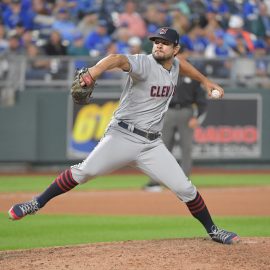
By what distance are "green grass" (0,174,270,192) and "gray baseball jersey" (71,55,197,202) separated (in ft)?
19.6

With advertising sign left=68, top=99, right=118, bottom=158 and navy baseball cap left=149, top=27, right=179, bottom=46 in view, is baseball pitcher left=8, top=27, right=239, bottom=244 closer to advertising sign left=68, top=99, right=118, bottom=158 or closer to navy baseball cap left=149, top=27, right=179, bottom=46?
navy baseball cap left=149, top=27, right=179, bottom=46

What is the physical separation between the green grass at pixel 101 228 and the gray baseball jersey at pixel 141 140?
132cm

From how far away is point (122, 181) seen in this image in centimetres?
1466

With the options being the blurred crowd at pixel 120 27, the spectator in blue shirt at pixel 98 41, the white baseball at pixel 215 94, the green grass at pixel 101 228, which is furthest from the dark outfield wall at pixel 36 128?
the white baseball at pixel 215 94

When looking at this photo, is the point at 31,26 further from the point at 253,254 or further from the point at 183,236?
the point at 253,254

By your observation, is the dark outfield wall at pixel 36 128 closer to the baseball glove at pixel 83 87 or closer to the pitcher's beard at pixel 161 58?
the pitcher's beard at pixel 161 58

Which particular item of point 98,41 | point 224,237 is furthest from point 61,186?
point 98,41

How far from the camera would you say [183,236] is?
8.55m

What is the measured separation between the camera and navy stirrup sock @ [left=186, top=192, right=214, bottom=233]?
7.41m

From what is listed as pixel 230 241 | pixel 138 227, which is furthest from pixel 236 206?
pixel 230 241

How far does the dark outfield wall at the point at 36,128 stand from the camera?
1571 centimetres

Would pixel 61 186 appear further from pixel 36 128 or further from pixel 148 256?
pixel 36 128

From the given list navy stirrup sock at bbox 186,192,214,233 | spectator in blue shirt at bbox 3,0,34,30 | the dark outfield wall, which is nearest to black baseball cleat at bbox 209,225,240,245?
navy stirrup sock at bbox 186,192,214,233

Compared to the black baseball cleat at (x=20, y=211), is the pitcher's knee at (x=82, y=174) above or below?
above
